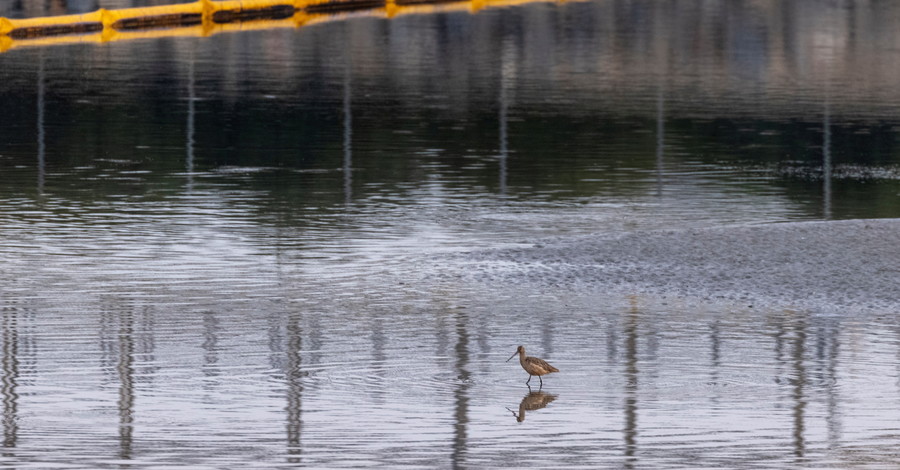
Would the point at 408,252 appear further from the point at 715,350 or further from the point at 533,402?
the point at 533,402

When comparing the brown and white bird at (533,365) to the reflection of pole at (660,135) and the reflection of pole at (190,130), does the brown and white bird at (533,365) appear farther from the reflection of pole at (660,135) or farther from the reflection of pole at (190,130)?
the reflection of pole at (190,130)

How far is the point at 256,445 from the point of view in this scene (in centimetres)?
891

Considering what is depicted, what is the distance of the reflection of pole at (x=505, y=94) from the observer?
70.0 feet

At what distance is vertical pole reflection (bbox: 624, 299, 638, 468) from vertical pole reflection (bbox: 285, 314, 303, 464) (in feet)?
5.24

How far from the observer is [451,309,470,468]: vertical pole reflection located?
878 centimetres

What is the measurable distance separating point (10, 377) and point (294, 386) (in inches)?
64.7

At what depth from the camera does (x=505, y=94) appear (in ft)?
94.7

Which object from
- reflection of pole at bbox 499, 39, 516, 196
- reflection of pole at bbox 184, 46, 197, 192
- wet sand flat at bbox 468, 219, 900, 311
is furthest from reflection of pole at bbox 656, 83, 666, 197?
reflection of pole at bbox 184, 46, 197, 192

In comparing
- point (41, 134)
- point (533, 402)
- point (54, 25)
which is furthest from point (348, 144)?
point (54, 25)

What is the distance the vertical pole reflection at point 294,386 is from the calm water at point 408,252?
3 centimetres

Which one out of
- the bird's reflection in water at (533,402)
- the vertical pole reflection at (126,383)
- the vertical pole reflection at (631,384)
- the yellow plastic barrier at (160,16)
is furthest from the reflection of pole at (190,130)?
the bird's reflection in water at (533,402)

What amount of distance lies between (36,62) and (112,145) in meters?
11.1

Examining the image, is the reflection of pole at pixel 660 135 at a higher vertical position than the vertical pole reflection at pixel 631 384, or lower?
higher

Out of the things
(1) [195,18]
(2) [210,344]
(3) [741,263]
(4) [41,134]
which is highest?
(1) [195,18]
